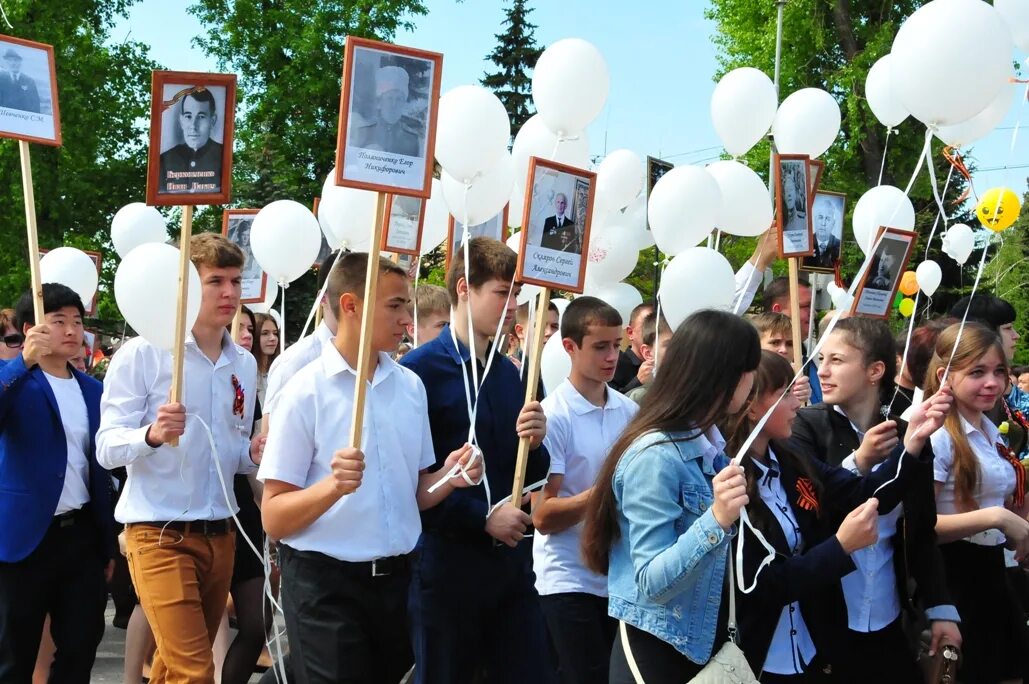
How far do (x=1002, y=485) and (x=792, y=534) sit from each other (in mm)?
1657

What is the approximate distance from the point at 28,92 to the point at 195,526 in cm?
213

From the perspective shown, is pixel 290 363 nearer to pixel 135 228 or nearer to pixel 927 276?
pixel 135 228

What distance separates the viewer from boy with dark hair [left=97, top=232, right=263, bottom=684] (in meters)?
5.25

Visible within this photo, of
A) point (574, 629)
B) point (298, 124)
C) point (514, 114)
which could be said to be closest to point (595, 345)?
point (574, 629)

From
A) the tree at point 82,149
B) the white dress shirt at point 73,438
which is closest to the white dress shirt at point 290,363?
the white dress shirt at point 73,438

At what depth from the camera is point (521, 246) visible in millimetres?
5184

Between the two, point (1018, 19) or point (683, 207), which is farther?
point (683, 207)

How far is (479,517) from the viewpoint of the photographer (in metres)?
4.92

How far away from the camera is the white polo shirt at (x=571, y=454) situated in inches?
209

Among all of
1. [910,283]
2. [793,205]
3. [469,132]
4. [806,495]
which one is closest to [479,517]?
[806,495]

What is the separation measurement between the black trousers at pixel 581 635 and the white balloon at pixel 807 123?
10.7 feet

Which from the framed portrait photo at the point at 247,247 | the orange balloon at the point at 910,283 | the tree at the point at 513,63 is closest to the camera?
the framed portrait photo at the point at 247,247

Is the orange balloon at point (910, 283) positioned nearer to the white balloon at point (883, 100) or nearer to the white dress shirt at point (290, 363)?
the white balloon at point (883, 100)

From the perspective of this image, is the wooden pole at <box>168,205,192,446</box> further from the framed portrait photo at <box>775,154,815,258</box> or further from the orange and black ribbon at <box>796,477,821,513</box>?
the framed portrait photo at <box>775,154,815,258</box>
